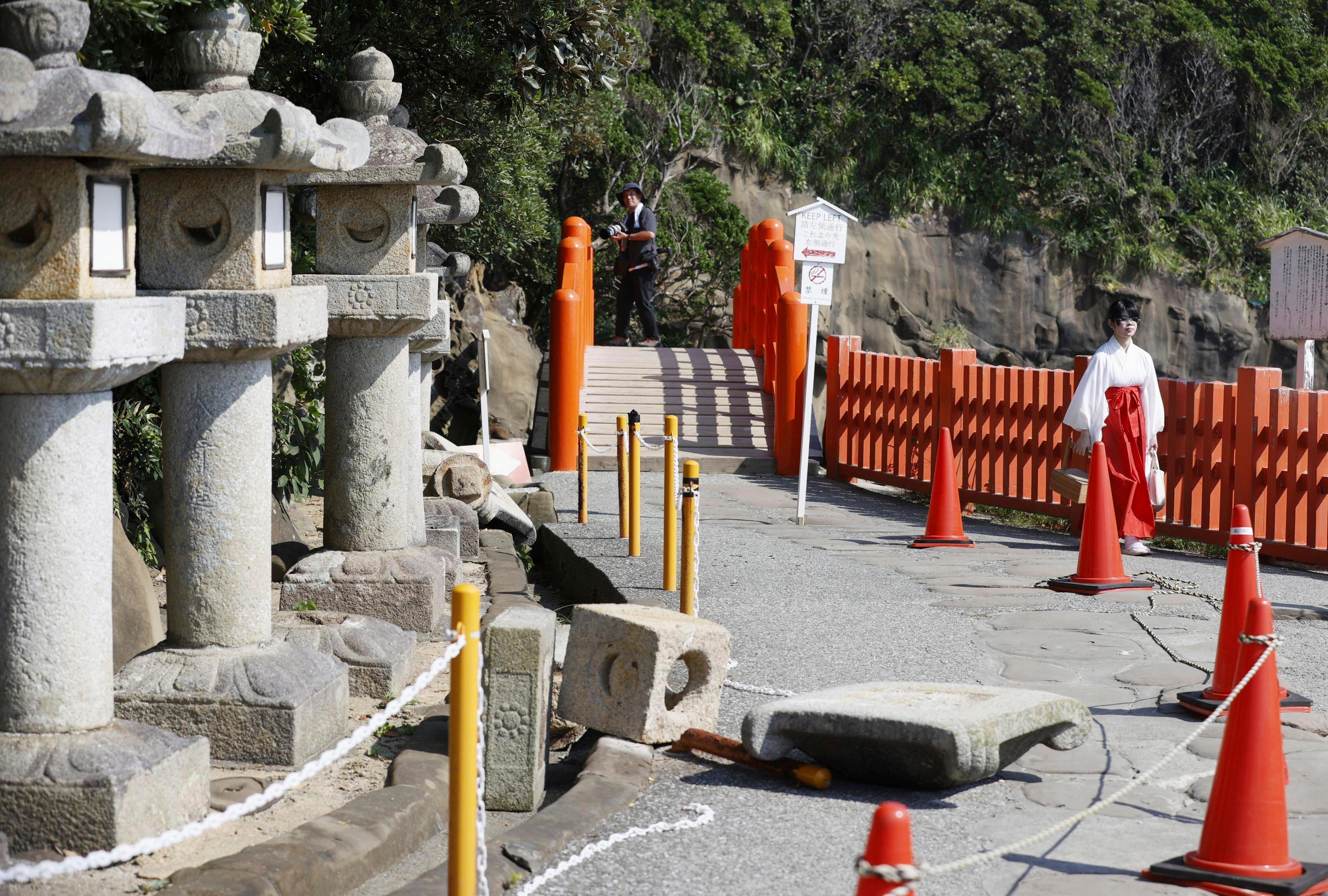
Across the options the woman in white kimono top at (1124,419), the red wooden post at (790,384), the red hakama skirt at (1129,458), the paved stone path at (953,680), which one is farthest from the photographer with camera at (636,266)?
the red hakama skirt at (1129,458)

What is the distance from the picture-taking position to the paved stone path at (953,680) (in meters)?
3.67

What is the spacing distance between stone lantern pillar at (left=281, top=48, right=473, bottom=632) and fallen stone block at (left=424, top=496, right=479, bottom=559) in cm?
149

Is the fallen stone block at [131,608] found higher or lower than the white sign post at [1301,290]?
lower

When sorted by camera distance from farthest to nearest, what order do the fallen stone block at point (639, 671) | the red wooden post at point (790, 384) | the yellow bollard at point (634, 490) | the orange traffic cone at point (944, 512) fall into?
the red wooden post at point (790, 384)
the orange traffic cone at point (944, 512)
the yellow bollard at point (634, 490)
the fallen stone block at point (639, 671)

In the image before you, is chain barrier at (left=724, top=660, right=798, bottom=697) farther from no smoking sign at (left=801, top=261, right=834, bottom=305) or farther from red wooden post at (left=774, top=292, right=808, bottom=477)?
red wooden post at (left=774, top=292, right=808, bottom=477)

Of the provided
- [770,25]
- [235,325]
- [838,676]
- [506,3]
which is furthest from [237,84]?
[770,25]

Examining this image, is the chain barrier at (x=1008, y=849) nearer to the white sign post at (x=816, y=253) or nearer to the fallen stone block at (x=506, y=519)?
the fallen stone block at (x=506, y=519)

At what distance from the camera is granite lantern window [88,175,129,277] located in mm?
3631

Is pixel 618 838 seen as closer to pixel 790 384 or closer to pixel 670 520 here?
pixel 670 520

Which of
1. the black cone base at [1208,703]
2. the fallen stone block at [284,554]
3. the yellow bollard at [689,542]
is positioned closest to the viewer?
the black cone base at [1208,703]

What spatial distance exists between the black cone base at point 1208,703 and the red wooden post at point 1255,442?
13.8 feet

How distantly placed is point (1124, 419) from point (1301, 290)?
9.80ft

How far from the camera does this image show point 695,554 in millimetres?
6238

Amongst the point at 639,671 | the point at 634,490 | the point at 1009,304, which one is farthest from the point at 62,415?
the point at 1009,304
